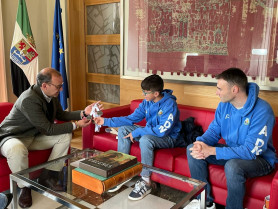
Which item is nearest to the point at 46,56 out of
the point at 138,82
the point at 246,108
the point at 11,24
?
the point at 11,24

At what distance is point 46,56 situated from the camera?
4.16 meters

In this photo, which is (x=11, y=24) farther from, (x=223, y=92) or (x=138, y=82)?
(x=223, y=92)

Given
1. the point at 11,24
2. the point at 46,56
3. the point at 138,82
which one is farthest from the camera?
the point at 46,56

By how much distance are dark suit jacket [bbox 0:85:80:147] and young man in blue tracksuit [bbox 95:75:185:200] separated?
44cm

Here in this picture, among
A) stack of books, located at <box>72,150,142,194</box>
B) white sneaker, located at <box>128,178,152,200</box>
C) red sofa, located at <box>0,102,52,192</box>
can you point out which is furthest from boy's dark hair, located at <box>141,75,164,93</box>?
red sofa, located at <box>0,102,52,192</box>

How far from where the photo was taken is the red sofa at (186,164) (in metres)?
1.75

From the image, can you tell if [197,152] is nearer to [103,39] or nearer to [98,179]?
[98,179]

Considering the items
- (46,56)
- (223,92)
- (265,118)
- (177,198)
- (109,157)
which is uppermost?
(46,56)

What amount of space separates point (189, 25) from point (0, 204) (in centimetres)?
222

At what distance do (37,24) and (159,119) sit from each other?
255 cm

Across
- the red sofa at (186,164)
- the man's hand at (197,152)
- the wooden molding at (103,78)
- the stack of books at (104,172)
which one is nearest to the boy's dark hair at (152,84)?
the red sofa at (186,164)

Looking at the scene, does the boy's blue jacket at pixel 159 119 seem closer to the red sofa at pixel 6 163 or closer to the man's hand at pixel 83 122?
the man's hand at pixel 83 122

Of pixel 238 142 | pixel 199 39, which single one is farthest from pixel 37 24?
pixel 238 142

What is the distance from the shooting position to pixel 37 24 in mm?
3959
